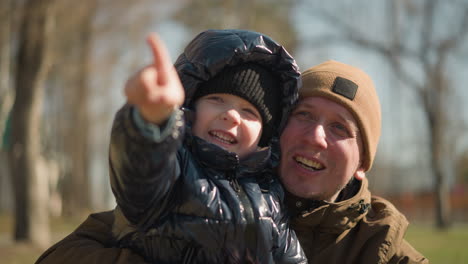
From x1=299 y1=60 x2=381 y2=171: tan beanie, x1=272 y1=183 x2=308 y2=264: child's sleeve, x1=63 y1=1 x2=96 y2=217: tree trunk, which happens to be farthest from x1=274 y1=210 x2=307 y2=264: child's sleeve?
x1=63 y1=1 x2=96 y2=217: tree trunk

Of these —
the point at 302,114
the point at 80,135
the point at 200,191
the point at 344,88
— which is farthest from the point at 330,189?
the point at 80,135

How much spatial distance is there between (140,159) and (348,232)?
122 centimetres

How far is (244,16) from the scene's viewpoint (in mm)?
17766

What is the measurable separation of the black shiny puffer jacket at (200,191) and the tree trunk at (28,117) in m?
7.91

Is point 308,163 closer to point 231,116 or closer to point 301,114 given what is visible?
point 301,114

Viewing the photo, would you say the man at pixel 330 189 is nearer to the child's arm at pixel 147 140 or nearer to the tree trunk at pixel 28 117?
the child's arm at pixel 147 140

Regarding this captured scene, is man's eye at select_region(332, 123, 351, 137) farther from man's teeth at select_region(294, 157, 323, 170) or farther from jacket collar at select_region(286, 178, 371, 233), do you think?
jacket collar at select_region(286, 178, 371, 233)

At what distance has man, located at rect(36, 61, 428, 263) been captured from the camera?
2.52 metres

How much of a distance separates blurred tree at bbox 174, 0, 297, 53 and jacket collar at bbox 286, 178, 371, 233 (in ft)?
47.0

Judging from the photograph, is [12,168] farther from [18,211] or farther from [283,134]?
[283,134]

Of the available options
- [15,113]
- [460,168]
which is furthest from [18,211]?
[460,168]

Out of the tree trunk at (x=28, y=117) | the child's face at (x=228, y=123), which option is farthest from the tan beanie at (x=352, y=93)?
the tree trunk at (x=28, y=117)

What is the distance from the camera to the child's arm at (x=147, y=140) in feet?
5.59

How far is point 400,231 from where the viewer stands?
256cm
